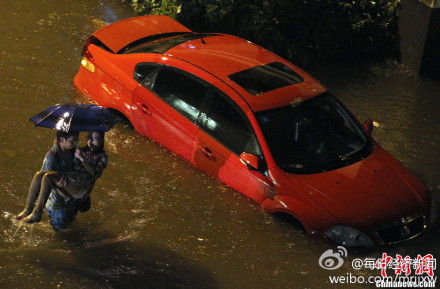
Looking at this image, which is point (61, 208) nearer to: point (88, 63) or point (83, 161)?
point (83, 161)

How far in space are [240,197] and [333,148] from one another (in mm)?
1242

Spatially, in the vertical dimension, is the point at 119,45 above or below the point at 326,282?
above

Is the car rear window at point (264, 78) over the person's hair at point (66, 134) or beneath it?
beneath

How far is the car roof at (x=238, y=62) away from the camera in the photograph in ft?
28.1

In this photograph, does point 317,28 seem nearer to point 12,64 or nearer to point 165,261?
point 12,64

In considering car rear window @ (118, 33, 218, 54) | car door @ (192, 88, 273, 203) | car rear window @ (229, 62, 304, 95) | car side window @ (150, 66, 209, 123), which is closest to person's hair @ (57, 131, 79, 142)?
car door @ (192, 88, 273, 203)

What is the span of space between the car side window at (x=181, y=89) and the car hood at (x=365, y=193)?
1600mm

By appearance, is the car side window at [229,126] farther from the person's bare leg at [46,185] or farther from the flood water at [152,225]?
the person's bare leg at [46,185]

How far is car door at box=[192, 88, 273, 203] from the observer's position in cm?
833

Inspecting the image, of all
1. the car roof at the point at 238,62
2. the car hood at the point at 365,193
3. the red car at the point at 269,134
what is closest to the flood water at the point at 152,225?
the red car at the point at 269,134

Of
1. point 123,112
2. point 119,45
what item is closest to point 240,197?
point 123,112

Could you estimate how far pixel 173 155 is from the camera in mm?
9570

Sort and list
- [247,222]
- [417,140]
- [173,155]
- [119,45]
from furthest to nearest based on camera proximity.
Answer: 1. [417,140]
2. [119,45]
3. [173,155]
4. [247,222]

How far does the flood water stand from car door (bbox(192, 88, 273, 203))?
29 centimetres
